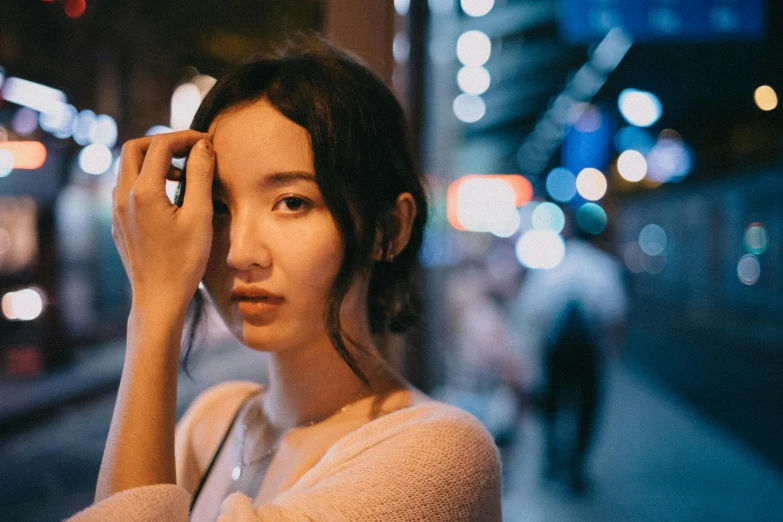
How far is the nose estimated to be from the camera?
84 cm

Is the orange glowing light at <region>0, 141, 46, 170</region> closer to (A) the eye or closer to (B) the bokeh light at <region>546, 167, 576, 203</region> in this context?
(A) the eye

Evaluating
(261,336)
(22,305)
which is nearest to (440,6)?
(261,336)

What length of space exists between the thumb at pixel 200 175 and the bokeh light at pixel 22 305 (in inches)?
239

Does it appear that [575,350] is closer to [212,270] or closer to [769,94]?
[769,94]

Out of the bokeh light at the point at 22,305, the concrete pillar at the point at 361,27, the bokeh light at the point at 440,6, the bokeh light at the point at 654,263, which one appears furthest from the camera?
the bokeh light at the point at 654,263

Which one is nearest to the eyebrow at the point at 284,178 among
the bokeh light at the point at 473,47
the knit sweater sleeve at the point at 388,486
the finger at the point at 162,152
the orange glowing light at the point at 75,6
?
the finger at the point at 162,152

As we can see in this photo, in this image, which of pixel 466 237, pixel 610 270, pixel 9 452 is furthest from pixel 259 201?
pixel 466 237

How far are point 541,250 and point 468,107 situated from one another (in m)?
2.16

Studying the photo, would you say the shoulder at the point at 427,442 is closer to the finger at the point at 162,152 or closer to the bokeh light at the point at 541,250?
the finger at the point at 162,152

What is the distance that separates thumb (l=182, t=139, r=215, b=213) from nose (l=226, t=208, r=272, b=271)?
66 millimetres

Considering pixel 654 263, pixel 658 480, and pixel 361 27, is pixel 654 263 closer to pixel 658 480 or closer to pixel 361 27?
pixel 658 480

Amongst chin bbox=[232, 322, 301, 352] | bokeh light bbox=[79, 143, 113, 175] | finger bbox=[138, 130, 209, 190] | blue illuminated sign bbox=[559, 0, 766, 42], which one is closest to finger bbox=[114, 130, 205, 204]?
finger bbox=[138, 130, 209, 190]

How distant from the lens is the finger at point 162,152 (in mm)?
772

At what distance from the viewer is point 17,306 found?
6465mm
